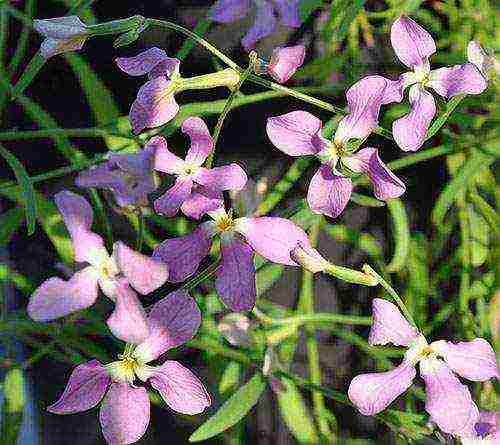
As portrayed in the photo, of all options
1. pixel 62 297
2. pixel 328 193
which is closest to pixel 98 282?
pixel 62 297

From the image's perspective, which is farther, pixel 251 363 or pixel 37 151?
pixel 37 151

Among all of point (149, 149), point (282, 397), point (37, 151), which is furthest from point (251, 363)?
point (37, 151)

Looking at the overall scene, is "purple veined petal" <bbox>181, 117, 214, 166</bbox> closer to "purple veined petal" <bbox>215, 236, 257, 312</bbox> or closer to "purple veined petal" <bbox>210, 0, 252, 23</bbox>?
"purple veined petal" <bbox>215, 236, 257, 312</bbox>

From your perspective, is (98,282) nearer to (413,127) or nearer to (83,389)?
(83,389)

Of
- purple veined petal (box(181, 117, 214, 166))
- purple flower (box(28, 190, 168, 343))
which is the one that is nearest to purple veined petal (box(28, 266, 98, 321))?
purple flower (box(28, 190, 168, 343))

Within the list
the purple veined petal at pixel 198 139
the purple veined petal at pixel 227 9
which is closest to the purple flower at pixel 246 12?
the purple veined petal at pixel 227 9

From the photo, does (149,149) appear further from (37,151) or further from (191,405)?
(37,151)
